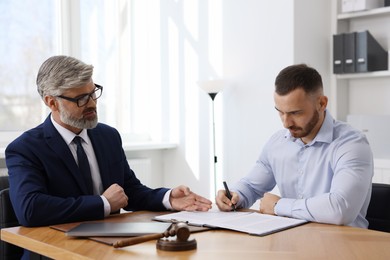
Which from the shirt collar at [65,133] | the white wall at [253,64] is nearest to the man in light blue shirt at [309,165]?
the shirt collar at [65,133]

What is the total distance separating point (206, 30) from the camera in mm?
4875

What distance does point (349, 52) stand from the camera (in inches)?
172

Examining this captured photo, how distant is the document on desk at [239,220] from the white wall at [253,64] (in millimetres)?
2330

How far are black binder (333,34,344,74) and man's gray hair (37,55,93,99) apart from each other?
8.49 feet

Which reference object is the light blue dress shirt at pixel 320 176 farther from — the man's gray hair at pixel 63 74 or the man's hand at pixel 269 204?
the man's gray hair at pixel 63 74

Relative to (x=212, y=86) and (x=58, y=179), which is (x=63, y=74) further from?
(x=212, y=86)

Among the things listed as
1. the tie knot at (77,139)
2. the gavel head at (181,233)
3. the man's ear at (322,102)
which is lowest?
the gavel head at (181,233)

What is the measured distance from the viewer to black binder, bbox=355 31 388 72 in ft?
14.0

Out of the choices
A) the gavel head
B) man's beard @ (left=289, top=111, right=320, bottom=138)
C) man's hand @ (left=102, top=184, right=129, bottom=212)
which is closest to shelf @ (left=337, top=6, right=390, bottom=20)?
man's beard @ (left=289, top=111, right=320, bottom=138)

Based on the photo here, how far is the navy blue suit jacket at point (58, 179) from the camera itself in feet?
6.66

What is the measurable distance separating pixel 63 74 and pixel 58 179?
431 mm

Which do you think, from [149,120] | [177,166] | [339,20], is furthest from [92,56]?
[339,20]

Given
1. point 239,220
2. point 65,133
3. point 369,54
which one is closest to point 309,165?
point 239,220

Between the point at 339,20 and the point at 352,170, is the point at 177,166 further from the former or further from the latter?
the point at 352,170
